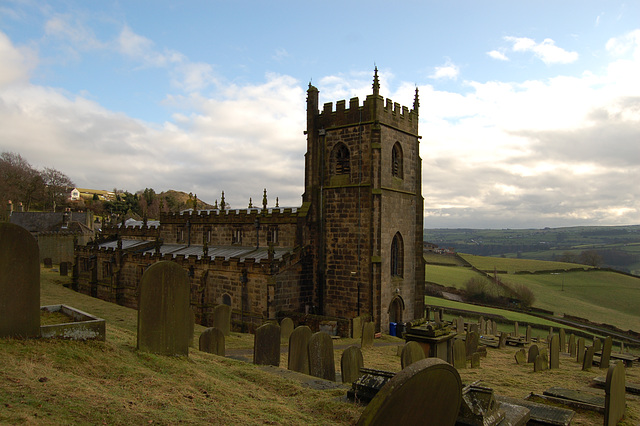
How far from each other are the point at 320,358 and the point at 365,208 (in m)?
12.7

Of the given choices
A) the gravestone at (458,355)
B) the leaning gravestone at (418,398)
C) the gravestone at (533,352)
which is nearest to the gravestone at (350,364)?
the leaning gravestone at (418,398)

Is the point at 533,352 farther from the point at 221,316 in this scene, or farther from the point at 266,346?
the point at 221,316

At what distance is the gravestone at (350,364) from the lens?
32.5ft

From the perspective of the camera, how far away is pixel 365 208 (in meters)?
22.1

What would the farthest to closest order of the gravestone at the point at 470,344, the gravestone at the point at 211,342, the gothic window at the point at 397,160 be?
1. the gothic window at the point at 397,160
2. the gravestone at the point at 470,344
3. the gravestone at the point at 211,342

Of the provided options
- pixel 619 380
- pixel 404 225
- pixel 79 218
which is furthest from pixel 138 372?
pixel 79 218

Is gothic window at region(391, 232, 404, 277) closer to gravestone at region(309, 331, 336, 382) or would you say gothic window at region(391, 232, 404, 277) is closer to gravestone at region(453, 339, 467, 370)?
gravestone at region(453, 339, 467, 370)

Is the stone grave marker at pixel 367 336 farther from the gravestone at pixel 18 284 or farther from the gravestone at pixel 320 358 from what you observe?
the gravestone at pixel 18 284

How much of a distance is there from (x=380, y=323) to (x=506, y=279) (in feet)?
113

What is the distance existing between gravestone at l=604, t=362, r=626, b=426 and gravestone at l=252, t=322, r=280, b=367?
718cm

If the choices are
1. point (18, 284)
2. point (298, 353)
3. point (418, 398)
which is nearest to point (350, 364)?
point (298, 353)

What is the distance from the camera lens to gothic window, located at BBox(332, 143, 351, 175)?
2322 cm

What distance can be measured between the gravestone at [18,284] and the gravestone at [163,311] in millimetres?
1683

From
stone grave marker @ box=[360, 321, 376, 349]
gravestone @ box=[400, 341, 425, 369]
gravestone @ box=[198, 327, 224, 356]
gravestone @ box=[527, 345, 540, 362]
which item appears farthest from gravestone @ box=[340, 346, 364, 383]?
gravestone @ box=[527, 345, 540, 362]
